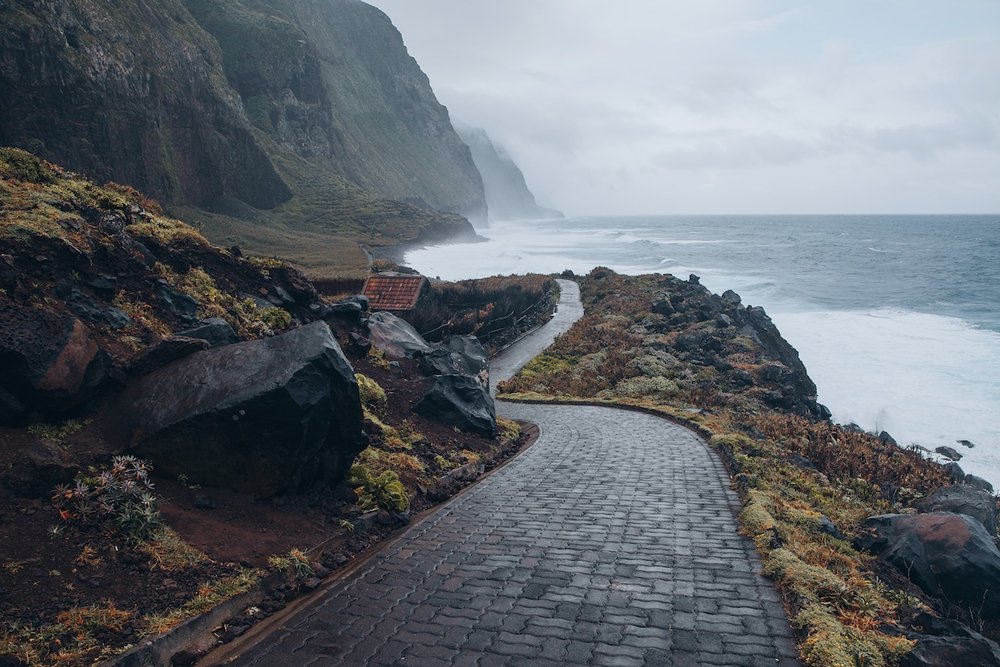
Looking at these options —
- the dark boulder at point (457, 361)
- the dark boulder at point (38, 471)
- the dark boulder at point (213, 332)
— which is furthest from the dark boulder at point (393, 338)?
the dark boulder at point (38, 471)

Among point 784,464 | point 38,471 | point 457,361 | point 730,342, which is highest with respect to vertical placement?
point 38,471

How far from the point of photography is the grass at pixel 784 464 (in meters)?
5.36

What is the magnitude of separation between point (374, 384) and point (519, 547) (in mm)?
4736

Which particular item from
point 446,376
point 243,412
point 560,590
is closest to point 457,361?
point 446,376

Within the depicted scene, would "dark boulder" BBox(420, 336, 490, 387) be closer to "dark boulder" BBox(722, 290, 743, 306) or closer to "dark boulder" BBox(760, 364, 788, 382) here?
"dark boulder" BBox(760, 364, 788, 382)

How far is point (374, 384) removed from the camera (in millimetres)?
10914

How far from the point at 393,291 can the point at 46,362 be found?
14.9 metres

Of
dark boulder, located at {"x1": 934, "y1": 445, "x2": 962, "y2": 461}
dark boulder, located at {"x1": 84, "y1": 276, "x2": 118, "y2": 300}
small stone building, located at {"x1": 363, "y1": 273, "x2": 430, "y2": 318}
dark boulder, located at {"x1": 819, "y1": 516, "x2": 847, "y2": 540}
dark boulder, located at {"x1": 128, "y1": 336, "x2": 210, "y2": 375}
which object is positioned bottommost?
dark boulder, located at {"x1": 934, "y1": 445, "x2": 962, "y2": 461}

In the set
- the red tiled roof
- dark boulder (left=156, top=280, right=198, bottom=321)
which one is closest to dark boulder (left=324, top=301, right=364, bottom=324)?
dark boulder (left=156, top=280, right=198, bottom=321)

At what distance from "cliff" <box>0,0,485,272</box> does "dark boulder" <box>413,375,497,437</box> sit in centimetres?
1830

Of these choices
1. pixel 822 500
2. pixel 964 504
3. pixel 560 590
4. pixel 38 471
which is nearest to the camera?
pixel 38 471

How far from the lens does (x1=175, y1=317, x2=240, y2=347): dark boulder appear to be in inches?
314

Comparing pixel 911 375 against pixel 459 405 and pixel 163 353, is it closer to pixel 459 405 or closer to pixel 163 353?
pixel 459 405

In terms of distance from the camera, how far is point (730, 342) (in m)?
25.0
